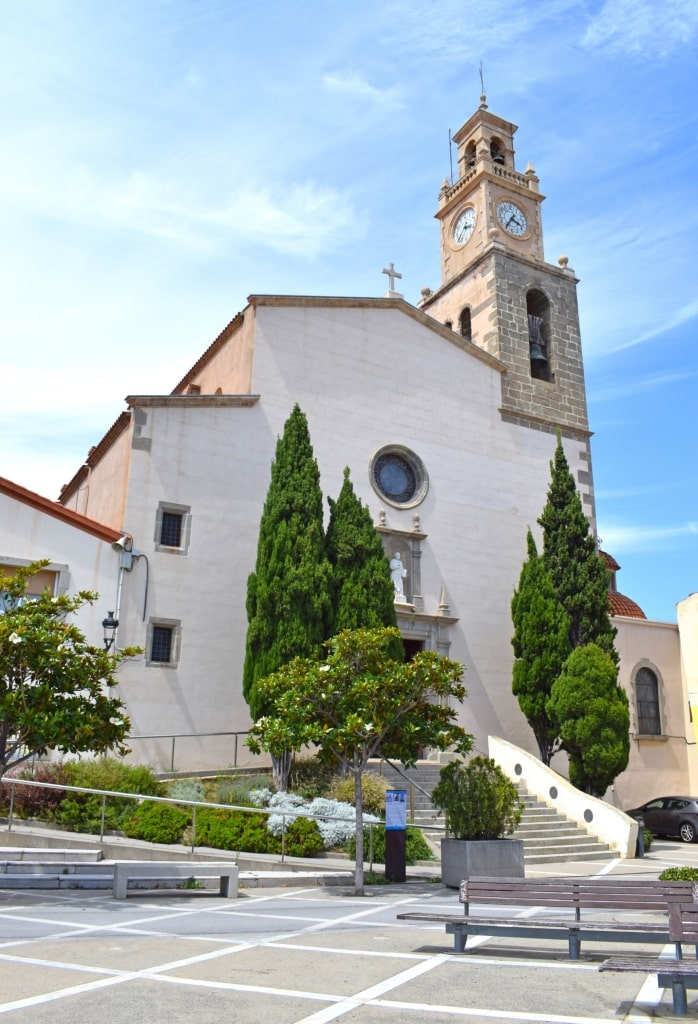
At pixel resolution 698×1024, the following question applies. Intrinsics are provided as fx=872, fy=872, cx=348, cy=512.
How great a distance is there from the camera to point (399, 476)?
76.3ft

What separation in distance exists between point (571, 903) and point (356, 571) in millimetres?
12719

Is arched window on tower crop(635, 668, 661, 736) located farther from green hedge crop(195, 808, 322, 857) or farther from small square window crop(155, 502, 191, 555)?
small square window crop(155, 502, 191, 555)

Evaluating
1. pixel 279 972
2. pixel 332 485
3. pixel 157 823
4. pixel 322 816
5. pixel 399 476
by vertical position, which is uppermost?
pixel 399 476

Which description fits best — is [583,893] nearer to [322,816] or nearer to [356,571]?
[322,816]

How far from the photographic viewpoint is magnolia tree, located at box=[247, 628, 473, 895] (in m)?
12.1

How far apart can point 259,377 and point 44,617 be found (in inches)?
461

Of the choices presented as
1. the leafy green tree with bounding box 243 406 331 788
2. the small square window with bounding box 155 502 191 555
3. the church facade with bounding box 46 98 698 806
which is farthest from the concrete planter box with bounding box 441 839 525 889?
the small square window with bounding box 155 502 191 555

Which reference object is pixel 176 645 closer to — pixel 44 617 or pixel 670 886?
pixel 44 617

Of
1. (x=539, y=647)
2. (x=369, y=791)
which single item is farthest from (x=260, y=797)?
(x=539, y=647)

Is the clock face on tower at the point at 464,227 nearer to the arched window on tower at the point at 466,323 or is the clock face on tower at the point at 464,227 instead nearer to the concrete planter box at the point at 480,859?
the arched window on tower at the point at 466,323

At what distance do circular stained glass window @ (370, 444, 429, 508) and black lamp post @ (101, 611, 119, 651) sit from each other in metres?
7.90

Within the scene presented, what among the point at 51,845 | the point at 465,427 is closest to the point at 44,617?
the point at 51,845

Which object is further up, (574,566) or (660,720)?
(574,566)

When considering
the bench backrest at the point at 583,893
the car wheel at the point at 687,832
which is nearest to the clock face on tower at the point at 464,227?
the car wheel at the point at 687,832
